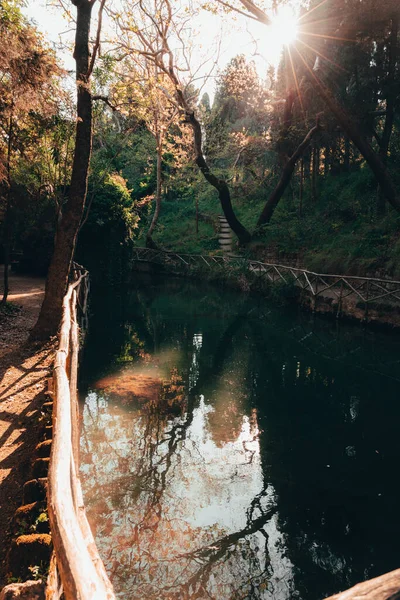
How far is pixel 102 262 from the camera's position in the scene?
22.1m

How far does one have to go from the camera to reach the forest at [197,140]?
396 inches

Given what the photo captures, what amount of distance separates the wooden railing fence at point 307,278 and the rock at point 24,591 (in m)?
15.0

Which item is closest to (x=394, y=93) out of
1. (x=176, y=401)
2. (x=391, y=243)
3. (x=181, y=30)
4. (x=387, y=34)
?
(x=387, y=34)

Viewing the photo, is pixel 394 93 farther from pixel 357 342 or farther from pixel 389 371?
pixel 389 371

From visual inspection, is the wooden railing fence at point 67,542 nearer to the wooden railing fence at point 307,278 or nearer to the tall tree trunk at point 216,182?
the wooden railing fence at point 307,278

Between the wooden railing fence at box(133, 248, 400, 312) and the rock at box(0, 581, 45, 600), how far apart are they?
15.0m

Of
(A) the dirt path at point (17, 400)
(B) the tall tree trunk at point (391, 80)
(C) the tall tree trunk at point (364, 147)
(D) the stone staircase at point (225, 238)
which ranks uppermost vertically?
(B) the tall tree trunk at point (391, 80)

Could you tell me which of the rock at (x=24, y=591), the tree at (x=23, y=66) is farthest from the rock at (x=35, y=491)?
the tree at (x=23, y=66)

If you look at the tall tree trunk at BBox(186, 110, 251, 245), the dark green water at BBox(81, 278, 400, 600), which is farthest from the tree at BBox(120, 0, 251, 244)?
the dark green water at BBox(81, 278, 400, 600)

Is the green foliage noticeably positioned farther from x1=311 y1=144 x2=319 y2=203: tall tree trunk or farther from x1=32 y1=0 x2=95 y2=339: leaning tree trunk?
x1=311 y1=144 x2=319 y2=203: tall tree trunk

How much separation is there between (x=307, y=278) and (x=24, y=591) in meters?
17.4

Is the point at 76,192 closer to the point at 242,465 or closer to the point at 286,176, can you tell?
the point at 242,465

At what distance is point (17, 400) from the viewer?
6.99 m

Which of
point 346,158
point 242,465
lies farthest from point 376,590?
point 346,158
